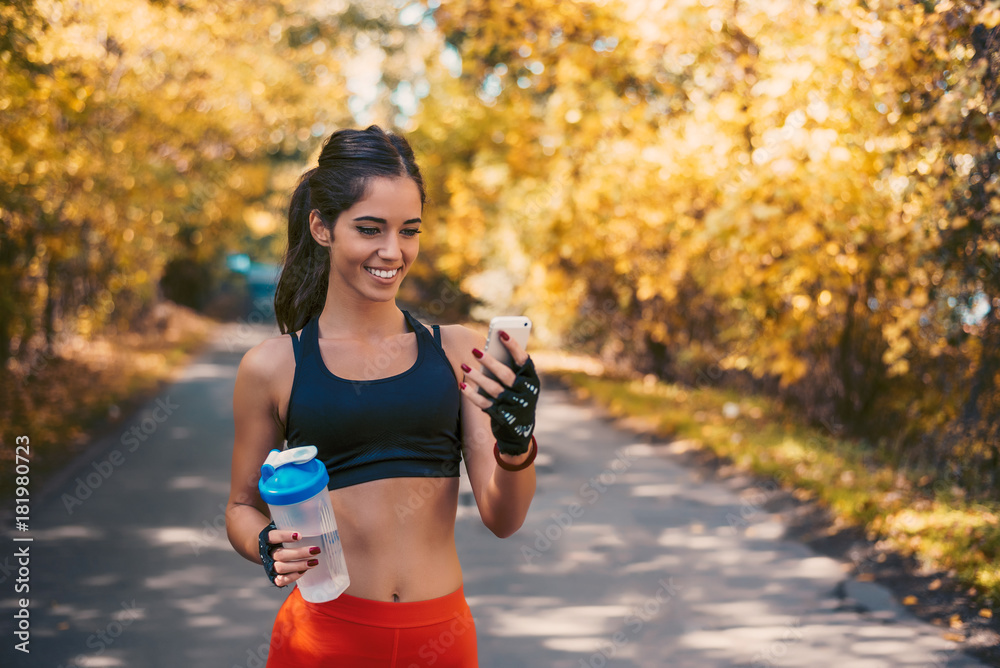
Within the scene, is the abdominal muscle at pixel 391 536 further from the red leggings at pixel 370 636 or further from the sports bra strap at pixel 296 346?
Answer: the sports bra strap at pixel 296 346

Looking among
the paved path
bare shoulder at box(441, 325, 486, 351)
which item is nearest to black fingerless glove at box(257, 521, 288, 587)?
bare shoulder at box(441, 325, 486, 351)

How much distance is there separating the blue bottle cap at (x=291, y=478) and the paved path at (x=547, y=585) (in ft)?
10.6

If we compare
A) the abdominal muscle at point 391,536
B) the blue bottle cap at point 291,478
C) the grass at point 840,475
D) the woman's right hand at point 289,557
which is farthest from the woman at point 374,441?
the grass at point 840,475

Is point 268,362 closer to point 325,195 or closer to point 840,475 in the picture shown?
point 325,195

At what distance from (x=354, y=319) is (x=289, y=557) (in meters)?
0.63

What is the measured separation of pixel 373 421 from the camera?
2.01 metres

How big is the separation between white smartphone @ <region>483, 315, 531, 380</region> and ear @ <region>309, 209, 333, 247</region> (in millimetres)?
623

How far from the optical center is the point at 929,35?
234 inches

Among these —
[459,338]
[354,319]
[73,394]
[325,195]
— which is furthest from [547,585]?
[73,394]

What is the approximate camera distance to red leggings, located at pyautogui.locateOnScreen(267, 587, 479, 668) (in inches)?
77.6

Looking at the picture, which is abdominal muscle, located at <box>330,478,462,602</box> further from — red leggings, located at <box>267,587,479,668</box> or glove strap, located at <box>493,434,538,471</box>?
glove strap, located at <box>493,434,538,471</box>

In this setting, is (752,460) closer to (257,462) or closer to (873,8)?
(873,8)

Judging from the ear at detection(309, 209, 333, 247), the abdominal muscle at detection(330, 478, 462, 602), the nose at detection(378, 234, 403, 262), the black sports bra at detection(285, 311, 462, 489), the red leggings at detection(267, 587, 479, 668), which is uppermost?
the ear at detection(309, 209, 333, 247)

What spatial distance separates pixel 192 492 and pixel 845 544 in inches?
214
